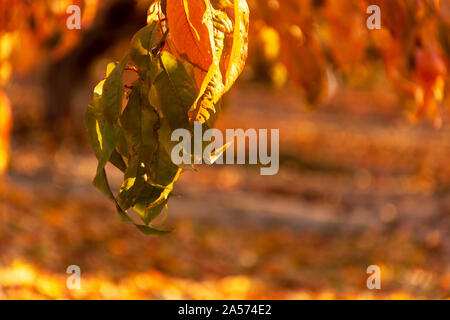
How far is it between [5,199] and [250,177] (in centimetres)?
378

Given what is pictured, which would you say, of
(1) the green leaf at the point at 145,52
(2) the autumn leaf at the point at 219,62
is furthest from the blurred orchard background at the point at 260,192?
(1) the green leaf at the point at 145,52

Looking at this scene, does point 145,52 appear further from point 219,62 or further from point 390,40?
point 390,40

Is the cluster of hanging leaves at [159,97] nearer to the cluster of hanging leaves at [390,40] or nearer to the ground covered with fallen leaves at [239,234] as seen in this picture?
the cluster of hanging leaves at [390,40]

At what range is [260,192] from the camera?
708 centimetres

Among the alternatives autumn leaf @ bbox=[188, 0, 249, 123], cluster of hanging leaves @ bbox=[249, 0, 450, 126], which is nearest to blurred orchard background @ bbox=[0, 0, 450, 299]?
cluster of hanging leaves @ bbox=[249, 0, 450, 126]

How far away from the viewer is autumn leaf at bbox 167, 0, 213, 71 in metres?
0.95

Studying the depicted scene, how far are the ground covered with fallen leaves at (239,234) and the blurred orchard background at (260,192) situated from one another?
19 millimetres

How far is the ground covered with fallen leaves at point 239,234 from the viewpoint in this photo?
3.53m

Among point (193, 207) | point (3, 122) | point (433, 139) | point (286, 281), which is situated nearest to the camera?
point (3, 122)

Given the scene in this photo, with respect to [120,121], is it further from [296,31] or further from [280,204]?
[280,204]

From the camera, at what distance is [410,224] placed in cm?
548

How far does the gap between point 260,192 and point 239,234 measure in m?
1.91

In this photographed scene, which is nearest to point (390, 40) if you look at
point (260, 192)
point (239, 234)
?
point (239, 234)

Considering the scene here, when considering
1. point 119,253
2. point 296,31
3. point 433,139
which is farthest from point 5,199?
point 433,139
